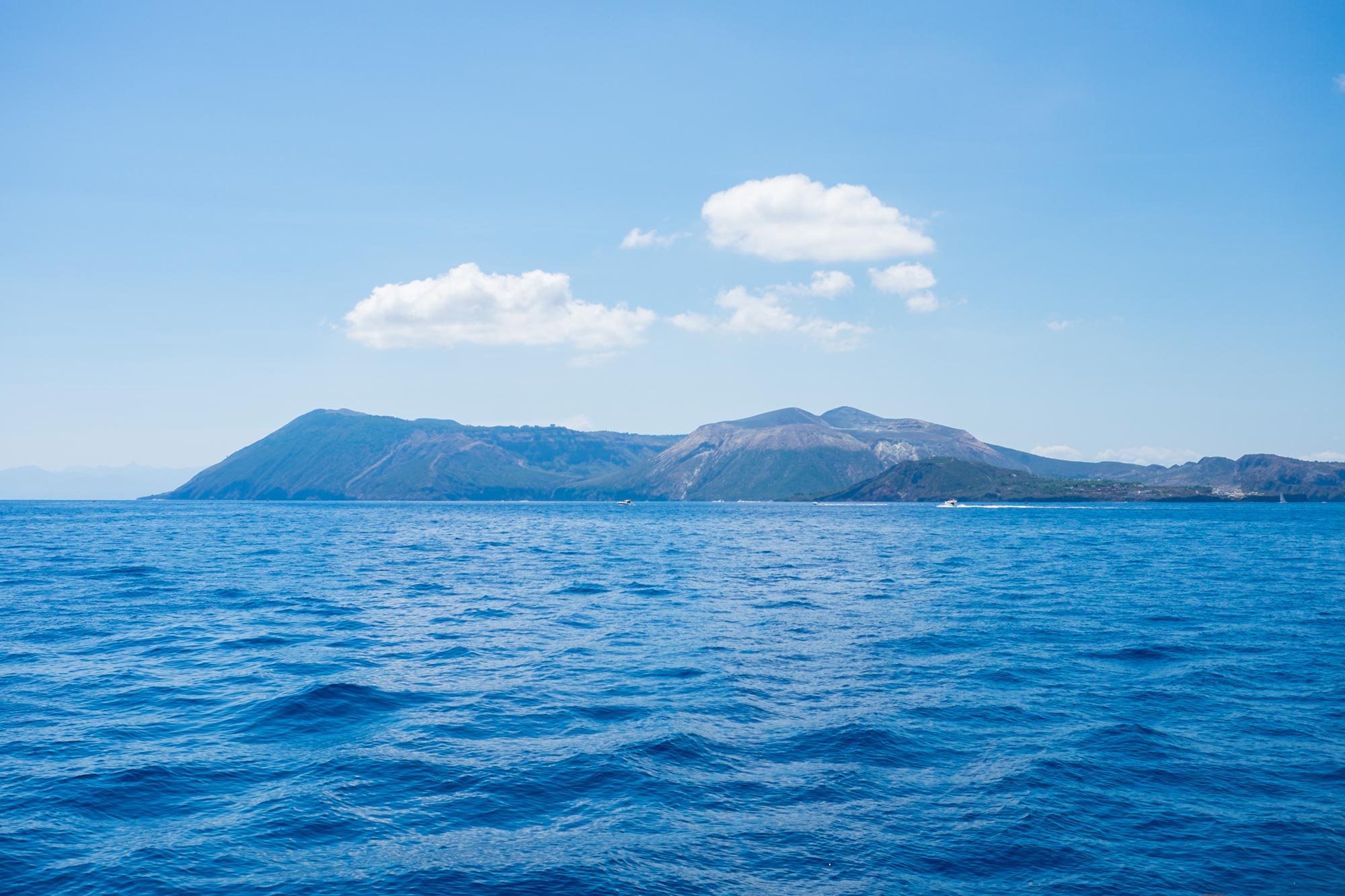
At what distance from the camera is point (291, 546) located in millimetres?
120062

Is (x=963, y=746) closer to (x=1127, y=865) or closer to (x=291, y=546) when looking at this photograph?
(x=1127, y=865)

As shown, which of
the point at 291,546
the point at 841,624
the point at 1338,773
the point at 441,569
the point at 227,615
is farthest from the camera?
the point at 291,546

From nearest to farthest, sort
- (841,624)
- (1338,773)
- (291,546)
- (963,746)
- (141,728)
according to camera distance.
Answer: (1338,773)
(963,746)
(141,728)
(841,624)
(291,546)

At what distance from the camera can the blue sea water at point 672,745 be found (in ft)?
53.4

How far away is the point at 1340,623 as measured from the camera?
45.5 meters

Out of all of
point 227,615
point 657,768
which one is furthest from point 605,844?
point 227,615

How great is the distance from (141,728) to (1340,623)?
59978 millimetres

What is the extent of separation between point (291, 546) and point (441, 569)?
52516 mm

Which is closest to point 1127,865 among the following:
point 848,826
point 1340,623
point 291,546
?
point 848,826

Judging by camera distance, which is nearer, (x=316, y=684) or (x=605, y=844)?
(x=605, y=844)

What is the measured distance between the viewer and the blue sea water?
16.3 metres

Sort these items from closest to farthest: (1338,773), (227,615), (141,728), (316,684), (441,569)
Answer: (1338,773)
(141,728)
(316,684)
(227,615)
(441,569)

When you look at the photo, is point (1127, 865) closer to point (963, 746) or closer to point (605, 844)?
point (963, 746)

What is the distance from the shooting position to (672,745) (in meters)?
23.5
